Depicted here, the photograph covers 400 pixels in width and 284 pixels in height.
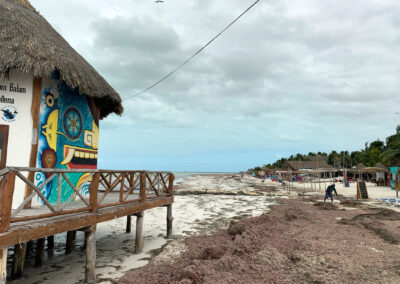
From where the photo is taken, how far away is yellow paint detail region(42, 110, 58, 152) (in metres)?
6.58

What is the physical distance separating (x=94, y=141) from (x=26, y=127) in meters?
2.72

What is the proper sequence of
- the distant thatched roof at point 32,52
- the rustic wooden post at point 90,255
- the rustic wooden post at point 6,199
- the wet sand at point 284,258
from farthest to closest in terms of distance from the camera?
the distant thatched roof at point 32,52 < the rustic wooden post at point 90,255 < the wet sand at point 284,258 < the rustic wooden post at point 6,199

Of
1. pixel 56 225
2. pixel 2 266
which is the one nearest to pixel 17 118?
pixel 56 225

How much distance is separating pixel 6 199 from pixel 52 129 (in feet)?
11.0

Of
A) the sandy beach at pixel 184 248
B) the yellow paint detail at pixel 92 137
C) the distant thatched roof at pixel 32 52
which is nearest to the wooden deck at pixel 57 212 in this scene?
the sandy beach at pixel 184 248

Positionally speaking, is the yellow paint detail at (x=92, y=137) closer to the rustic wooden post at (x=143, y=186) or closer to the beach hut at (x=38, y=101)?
the beach hut at (x=38, y=101)

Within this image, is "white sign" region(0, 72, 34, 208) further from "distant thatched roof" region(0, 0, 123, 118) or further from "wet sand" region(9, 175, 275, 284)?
"wet sand" region(9, 175, 275, 284)

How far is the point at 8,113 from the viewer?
19.7 feet

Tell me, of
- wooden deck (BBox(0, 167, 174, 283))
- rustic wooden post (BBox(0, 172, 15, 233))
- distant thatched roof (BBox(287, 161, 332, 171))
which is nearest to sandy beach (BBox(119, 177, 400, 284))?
wooden deck (BBox(0, 167, 174, 283))

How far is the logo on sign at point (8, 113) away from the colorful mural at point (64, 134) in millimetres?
574

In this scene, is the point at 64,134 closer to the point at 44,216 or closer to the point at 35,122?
the point at 35,122

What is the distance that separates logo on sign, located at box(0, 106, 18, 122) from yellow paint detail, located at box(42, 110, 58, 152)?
67cm

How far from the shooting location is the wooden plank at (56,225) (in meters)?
3.81

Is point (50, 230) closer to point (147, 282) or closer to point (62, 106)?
point (147, 282)
